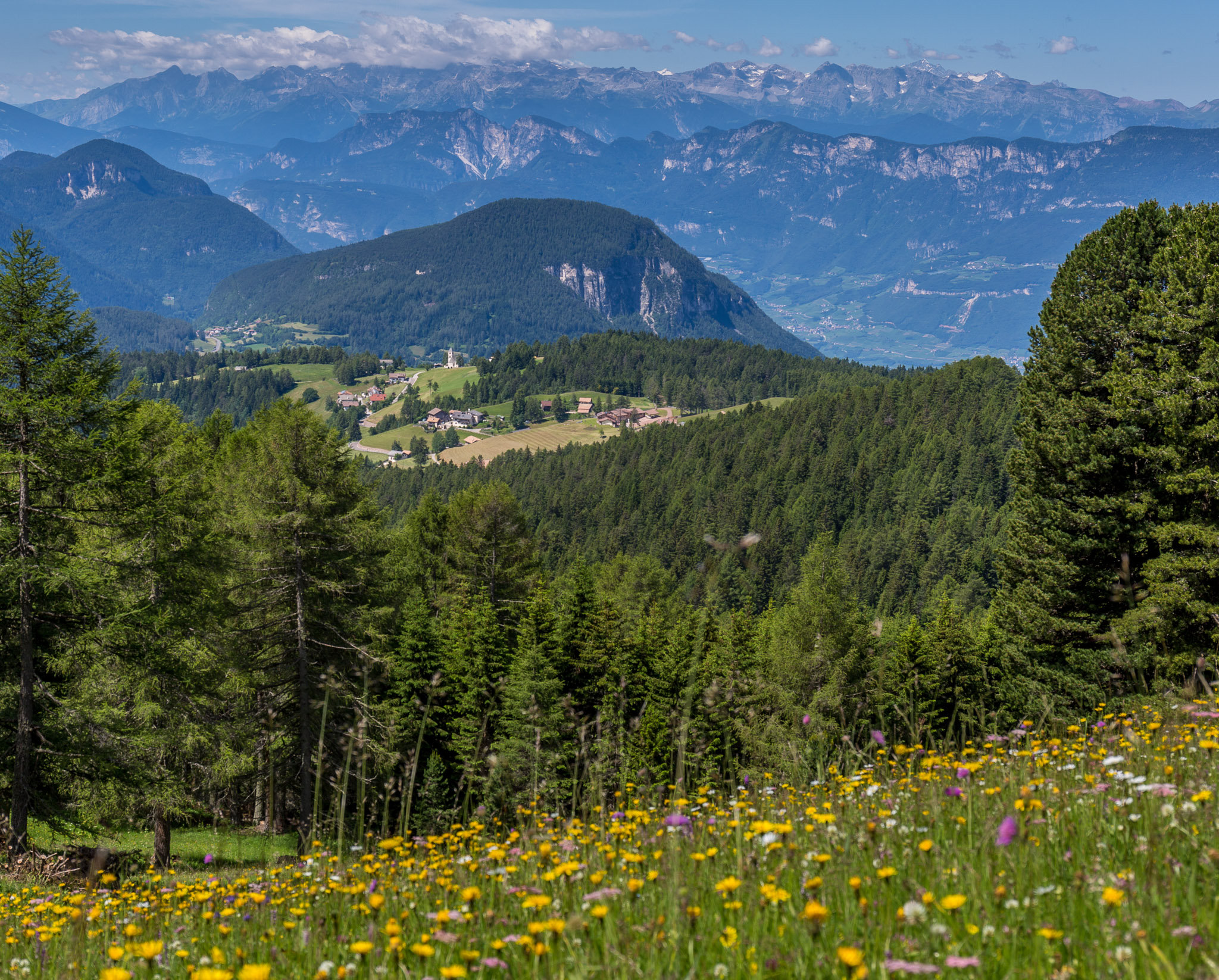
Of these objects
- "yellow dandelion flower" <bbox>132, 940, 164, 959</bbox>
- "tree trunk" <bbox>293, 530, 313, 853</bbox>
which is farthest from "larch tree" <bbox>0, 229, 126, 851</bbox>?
"yellow dandelion flower" <bbox>132, 940, 164, 959</bbox>

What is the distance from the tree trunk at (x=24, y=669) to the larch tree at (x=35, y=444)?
0.02 meters

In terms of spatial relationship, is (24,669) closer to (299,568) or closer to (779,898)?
(299,568)

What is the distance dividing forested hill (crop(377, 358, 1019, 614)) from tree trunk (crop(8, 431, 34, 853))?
8438 centimetres

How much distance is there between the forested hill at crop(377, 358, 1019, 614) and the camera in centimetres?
10550

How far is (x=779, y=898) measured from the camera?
264 centimetres

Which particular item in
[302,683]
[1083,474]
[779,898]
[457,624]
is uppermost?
[779,898]

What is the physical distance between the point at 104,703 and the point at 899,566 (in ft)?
330

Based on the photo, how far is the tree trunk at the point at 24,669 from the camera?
14.1 meters

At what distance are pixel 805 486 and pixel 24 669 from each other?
13004 centimetres

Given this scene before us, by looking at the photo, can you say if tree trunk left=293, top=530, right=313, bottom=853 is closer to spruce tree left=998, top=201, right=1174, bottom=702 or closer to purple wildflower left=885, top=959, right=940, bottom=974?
spruce tree left=998, top=201, right=1174, bottom=702

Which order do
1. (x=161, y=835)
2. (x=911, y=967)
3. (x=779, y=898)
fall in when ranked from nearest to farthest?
(x=911, y=967) < (x=779, y=898) < (x=161, y=835)

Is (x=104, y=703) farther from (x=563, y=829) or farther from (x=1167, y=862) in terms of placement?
(x=1167, y=862)

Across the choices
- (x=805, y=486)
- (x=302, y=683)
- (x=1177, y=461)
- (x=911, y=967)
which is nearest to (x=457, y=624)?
(x=302, y=683)

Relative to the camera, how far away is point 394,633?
2792 centimetres
